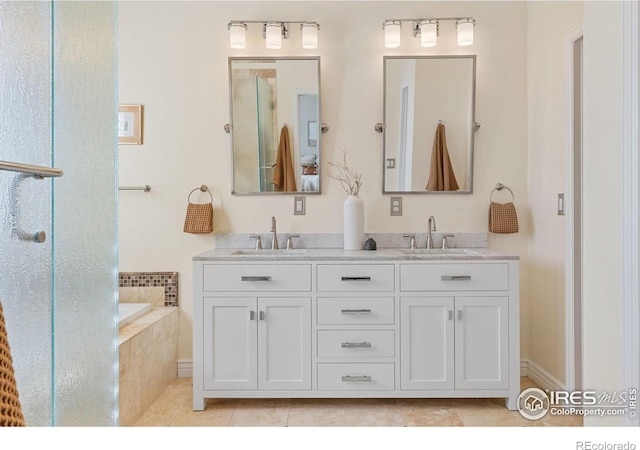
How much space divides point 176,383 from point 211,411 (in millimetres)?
508

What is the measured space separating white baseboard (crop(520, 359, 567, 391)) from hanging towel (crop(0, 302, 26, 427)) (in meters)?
2.53

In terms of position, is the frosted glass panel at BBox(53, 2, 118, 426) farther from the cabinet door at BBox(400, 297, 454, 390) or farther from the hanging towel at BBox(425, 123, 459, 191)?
the hanging towel at BBox(425, 123, 459, 191)

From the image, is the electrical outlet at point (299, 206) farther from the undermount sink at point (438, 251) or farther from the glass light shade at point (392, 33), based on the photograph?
the glass light shade at point (392, 33)

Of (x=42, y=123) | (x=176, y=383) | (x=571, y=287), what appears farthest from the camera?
(x=176, y=383)

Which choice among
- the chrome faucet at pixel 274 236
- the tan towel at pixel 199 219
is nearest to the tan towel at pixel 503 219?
the chrome faucet at pixel 274 236

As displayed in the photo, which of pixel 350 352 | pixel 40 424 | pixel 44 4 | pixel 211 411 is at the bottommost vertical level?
pixel 211 411

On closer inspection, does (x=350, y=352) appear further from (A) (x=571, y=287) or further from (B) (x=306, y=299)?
(A) (x=571, y=287)

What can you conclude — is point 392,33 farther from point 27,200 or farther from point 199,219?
point 27,200

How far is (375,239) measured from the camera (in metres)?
2.88

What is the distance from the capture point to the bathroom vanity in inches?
93.1

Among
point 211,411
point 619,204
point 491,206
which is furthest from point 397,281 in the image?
point 619,204

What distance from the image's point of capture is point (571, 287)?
2350mm

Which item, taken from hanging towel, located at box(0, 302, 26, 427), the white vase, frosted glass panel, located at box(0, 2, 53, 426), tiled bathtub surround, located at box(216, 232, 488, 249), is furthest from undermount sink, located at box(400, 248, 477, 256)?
hanging towel, located at box(0, 302, 26, 427)
